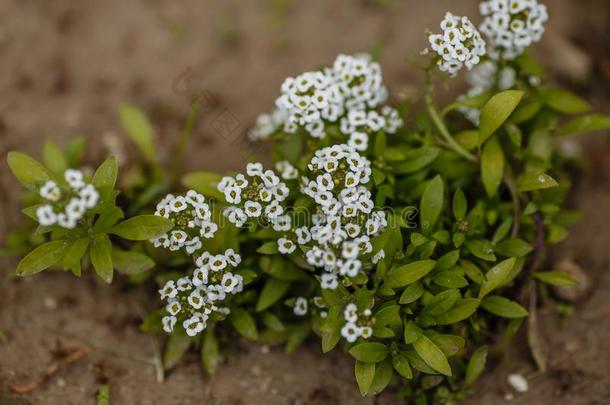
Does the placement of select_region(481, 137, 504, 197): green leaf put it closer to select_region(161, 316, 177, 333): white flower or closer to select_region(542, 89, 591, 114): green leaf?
select_region(542, 89, 591, 114): green leaf

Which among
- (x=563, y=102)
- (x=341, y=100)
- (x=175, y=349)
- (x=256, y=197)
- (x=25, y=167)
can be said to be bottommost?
(x=175, y=349)

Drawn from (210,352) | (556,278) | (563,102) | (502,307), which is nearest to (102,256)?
(210,352)

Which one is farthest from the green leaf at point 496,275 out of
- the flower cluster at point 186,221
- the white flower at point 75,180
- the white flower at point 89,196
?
the white flower at point 75,180

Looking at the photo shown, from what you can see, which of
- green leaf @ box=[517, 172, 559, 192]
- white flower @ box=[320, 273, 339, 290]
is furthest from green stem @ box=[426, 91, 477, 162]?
white flower @ box=[320, 273, 339, 290]

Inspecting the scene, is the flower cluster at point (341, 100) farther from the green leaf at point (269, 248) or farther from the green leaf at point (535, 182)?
the green leaf at point (535, 182)

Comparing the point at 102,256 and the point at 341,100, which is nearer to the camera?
the point at 102,256

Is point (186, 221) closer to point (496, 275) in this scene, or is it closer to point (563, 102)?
point (496, 275)
